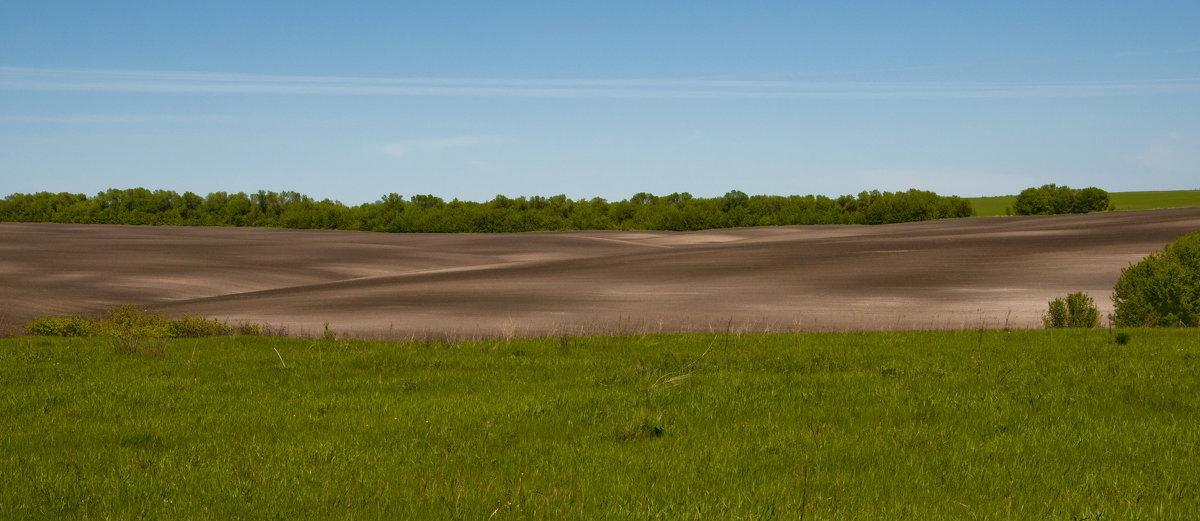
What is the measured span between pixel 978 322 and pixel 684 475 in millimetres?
24445

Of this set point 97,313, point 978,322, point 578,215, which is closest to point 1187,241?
point 978,322

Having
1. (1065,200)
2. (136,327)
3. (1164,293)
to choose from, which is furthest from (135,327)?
(1065,200)

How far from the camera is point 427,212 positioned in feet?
422

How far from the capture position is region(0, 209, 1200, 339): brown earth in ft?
106

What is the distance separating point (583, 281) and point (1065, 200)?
111 m

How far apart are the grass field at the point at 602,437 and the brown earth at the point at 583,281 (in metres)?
7.26

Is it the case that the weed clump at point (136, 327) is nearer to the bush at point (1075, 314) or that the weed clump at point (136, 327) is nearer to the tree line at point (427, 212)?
the bush at point (1075, 314)

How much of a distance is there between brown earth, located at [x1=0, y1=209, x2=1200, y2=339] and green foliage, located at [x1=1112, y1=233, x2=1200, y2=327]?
3.91 metres

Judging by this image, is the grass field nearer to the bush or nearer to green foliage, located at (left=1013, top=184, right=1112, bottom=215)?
the bush

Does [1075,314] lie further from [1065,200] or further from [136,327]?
[1065,200]

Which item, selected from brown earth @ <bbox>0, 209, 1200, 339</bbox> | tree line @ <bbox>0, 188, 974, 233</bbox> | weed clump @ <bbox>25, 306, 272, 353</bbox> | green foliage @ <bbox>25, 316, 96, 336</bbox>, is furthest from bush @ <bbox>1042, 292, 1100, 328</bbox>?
tree line @ <bbox>0, 188, 974, 233</bbox>

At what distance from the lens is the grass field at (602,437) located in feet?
24.8

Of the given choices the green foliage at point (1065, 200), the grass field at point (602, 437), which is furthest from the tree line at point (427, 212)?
the grass field at point (602, 437)

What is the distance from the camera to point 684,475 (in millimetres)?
8359
